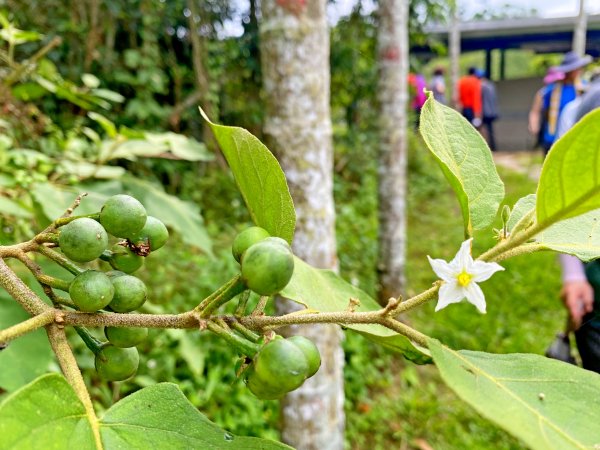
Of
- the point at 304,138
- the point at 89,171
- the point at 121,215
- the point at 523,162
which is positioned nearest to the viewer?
the point at 121,215

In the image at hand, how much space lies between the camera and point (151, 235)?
58 cm

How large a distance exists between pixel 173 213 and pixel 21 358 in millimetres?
832

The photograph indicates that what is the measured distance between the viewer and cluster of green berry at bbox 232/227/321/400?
18.2 inches

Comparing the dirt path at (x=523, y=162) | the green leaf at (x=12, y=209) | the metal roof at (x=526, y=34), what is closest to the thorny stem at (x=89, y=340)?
the green leaf at (x=12, y=209)

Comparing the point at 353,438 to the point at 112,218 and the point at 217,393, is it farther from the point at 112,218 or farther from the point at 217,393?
the point at 112,218

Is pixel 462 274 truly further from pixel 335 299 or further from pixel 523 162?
pixel 523 162

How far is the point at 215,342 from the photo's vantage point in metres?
3.11

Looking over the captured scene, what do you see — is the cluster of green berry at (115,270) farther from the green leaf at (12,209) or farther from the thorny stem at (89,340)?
the green leaf at (12,209)

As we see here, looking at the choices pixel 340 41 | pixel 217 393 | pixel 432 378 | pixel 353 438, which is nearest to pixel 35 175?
pixel 217 393

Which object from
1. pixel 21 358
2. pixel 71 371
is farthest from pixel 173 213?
pixel 71 371

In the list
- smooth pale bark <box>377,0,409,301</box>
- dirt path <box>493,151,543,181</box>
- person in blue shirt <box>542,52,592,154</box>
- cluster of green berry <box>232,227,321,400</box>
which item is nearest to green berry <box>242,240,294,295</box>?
cluster of green berry <box>232,227,321,400</box>

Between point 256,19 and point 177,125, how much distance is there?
1.20 m

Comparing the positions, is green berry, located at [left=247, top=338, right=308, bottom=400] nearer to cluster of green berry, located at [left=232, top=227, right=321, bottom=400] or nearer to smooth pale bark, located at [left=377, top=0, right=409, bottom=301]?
cluster of green berry, located at [left=232, top=227, right=321, bottom=400]

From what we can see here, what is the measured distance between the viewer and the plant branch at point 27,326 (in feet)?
1.49
